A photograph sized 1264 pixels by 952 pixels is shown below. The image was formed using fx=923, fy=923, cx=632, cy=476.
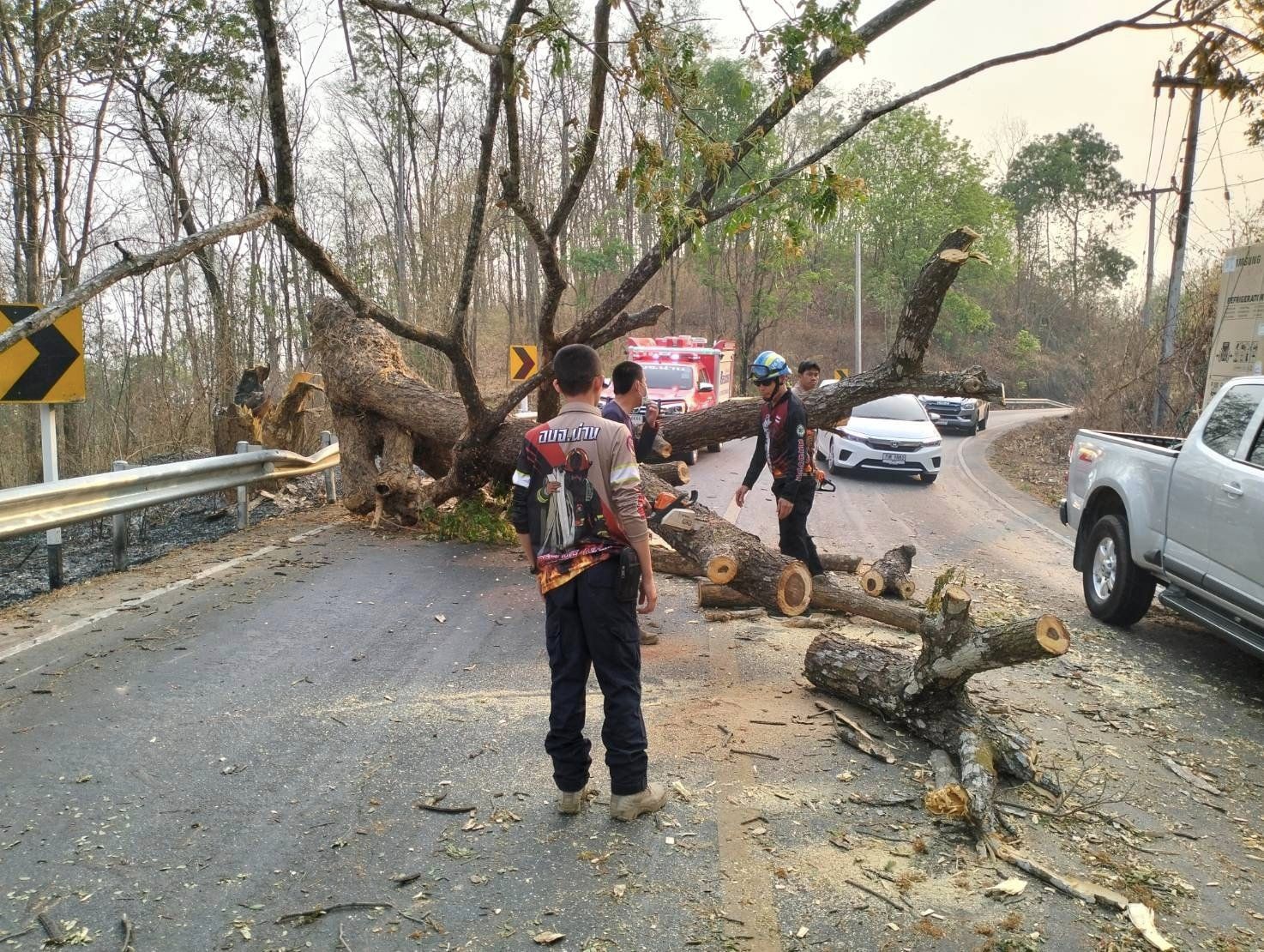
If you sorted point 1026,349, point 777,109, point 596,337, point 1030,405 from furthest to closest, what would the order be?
point 1026,349, point 1030,405, point 596,337, point 777,109

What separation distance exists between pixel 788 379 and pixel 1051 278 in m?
58.8

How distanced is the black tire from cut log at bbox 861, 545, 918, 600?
1.50 m

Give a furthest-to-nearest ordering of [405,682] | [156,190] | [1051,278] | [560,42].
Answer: [1051,278], [156,190], [560,42], [405,682]

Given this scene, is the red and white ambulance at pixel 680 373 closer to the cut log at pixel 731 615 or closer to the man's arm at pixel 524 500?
the cut log at pixel 731 615

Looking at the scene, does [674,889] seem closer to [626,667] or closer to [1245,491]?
[626,667]

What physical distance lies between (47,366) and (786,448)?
596 centimetres

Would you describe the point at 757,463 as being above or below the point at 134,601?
above

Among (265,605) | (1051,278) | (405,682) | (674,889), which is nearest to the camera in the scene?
(674,889)

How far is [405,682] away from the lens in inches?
218

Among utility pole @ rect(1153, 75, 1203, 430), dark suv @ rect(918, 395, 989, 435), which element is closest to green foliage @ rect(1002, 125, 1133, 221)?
dark suv @ rect(918, 395, 989, 435)

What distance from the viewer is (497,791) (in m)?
4.18

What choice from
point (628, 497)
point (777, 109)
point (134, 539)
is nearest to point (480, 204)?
point (777, 109)

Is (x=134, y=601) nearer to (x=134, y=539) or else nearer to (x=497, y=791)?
(x=134, y=539)

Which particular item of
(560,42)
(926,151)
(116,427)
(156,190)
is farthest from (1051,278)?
(560,42)
